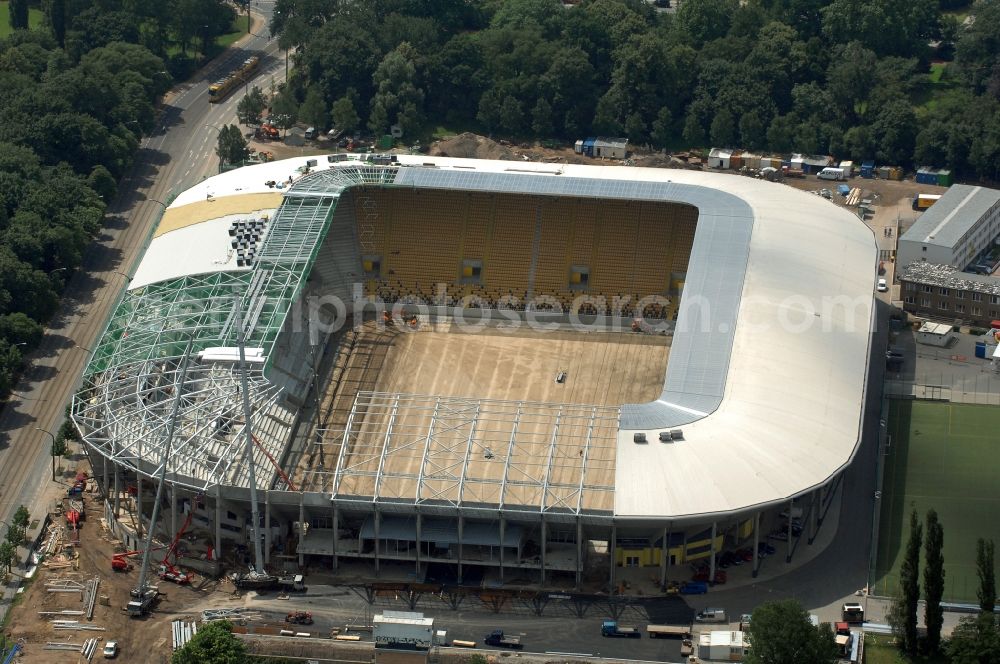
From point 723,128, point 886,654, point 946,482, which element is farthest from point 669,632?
point 723,128

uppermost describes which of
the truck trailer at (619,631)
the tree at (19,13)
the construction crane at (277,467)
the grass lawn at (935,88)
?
the tree at (19,13)

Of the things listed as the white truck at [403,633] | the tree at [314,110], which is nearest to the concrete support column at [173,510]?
the white truck at [403,633]

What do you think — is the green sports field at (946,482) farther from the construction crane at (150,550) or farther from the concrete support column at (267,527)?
the construction crane at (150,550)

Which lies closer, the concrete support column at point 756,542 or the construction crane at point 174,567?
the concrete support column at point 756,542

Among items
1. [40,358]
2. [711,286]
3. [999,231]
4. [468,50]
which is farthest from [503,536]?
[468,50]

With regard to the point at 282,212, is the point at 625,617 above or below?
below

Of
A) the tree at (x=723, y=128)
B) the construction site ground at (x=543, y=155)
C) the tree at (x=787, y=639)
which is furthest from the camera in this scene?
the tree at (x=723, y=128)

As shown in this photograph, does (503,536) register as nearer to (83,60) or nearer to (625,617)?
(625,617)

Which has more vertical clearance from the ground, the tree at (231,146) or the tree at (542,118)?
the tree at (542,118)
